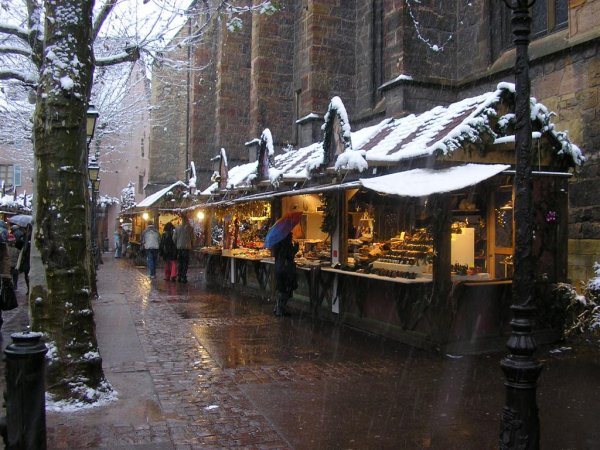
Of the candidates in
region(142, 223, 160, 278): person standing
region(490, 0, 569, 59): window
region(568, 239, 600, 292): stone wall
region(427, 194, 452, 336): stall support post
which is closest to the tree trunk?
region(427, 194, 452, 336): stall support post

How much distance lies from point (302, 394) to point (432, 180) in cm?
338

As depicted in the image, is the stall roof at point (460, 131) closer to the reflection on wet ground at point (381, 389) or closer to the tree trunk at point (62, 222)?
the reflection on wet ground at point (381, 389)

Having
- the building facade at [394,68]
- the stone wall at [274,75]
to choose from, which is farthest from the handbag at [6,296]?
the stone wall at [274,75]

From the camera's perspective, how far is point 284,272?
1144 cm

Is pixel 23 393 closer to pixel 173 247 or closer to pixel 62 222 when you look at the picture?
pixel 62 222

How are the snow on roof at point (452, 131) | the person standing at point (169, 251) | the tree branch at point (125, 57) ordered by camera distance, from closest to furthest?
1. the snow on roof at point (452, 131)
2. the tree branch at point (125, 57)
3. the person standing at point (169, 251)

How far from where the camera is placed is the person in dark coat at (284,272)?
37.5ft

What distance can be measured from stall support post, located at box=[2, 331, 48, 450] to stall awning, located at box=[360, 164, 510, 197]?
4977 millimetres

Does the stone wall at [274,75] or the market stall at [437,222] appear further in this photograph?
the stone wall at [274,75]

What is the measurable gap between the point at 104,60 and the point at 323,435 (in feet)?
23.7

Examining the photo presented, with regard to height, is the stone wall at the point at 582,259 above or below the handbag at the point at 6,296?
above

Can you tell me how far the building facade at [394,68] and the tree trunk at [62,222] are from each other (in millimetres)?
8011

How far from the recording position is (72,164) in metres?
5.93

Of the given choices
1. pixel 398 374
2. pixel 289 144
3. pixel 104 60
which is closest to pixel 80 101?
pixel 104 60
